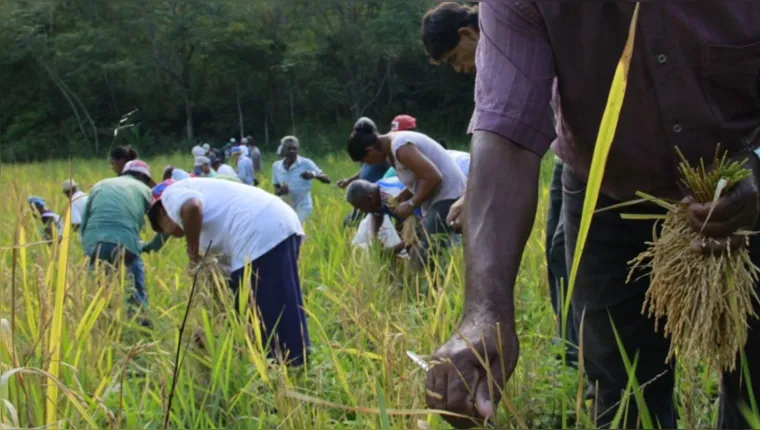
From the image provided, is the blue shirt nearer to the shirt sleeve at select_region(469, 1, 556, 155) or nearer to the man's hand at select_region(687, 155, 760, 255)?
the shirt sleeve at select_region(469, 1, 556, 155)

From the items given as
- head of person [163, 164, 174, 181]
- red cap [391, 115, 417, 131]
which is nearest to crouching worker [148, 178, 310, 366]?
red cap [391, 115, 417, 131]

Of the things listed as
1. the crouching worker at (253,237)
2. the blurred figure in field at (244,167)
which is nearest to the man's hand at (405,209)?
the crouching worker at (253,237)

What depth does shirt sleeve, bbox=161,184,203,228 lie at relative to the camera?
3463mm

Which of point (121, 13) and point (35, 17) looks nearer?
point (35, 17)

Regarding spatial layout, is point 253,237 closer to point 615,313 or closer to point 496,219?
point 615,313

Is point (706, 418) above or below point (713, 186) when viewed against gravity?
below

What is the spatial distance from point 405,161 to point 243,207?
1172 millimetres

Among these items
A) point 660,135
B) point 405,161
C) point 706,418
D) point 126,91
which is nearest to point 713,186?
point 660,135

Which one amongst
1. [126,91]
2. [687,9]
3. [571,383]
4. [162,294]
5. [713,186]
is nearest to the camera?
[713,186]

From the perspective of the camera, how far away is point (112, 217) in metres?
→ 4.59

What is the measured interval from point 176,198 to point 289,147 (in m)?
4.53

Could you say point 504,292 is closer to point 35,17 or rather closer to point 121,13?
point 35,17

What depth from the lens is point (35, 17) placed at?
2.17 metres

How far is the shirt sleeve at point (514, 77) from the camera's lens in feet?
3.98
